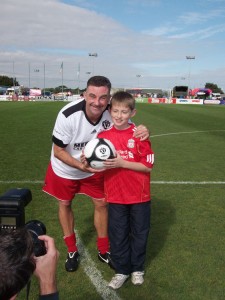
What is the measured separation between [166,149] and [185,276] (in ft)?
25.6

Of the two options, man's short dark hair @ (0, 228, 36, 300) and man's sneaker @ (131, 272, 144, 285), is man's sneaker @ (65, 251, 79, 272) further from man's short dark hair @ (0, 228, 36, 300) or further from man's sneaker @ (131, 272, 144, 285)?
man's short dark hair @ (0, 228, 36, 300)

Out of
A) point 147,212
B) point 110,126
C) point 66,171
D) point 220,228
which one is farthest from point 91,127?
point 220,228

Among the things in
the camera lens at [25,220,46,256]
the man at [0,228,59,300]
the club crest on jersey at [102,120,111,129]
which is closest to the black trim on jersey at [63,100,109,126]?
the club crest on jersey at [102,120,111,129]

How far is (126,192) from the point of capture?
371 centimetres

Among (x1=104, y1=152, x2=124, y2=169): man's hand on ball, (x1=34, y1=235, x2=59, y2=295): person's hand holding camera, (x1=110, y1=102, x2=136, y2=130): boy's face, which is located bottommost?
(x1=34, y1=235, x2=59, y2=295): person's hand holding camera

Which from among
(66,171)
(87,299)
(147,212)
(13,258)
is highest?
(13,258)

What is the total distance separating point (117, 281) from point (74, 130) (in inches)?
66.3

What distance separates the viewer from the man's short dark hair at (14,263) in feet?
4.59

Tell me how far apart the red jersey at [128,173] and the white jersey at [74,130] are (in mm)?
240

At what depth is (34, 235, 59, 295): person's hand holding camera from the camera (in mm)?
1856

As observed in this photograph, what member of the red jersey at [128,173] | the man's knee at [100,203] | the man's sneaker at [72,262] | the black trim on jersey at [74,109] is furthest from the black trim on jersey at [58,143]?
the man's sneaker at [72,262]

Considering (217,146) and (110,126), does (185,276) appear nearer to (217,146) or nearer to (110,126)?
(110,126)

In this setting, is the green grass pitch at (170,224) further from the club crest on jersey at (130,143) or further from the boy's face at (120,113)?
→ the boy's face at (120,113)

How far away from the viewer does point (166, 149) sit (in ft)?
37.9
